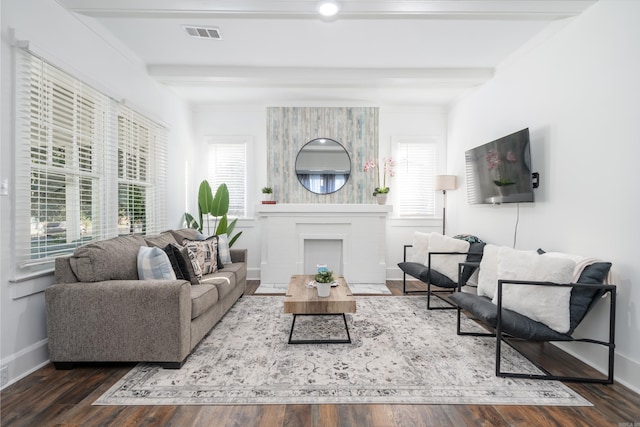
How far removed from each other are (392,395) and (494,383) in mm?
727

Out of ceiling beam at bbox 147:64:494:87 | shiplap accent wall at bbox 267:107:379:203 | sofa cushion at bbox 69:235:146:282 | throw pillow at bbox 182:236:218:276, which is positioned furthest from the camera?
shiplap accent wall at bbox 267:107:379:203

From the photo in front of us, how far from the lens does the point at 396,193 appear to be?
5.15 m

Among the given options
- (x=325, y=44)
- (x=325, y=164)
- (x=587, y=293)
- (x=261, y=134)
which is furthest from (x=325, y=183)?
(x=587, y=293)

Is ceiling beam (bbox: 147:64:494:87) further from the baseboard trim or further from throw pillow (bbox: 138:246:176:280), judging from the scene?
the baseboard trim

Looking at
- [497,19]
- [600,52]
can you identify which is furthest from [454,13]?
[600,52]

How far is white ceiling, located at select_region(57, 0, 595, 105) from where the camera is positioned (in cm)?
256

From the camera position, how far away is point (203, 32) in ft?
9.97

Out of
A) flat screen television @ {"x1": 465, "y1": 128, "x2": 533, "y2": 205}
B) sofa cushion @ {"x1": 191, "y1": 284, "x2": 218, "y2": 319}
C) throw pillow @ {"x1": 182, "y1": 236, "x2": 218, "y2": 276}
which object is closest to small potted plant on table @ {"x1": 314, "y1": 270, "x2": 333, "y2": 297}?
sofa cushion @ {"x1": 191, "y1": 284, "x2": 218, "y2": 319}

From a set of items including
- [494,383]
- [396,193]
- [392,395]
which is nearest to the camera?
[392,395]

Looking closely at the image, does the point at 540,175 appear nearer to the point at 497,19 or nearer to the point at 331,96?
the point at 497,19

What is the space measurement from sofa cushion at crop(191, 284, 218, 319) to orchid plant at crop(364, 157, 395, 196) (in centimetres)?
294

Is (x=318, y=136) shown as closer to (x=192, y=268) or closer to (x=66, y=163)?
(x=192, y=268)

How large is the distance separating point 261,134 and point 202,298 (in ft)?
10.6

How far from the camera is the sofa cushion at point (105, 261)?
2291mm
